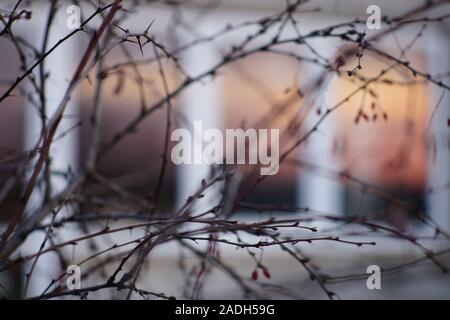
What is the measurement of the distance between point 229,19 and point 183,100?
0.87 metres

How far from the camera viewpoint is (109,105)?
676 centimetres

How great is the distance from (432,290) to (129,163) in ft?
9.97

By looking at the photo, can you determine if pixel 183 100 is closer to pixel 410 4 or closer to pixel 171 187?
pixel 171 187

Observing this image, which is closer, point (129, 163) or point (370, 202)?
point (129, 163)
